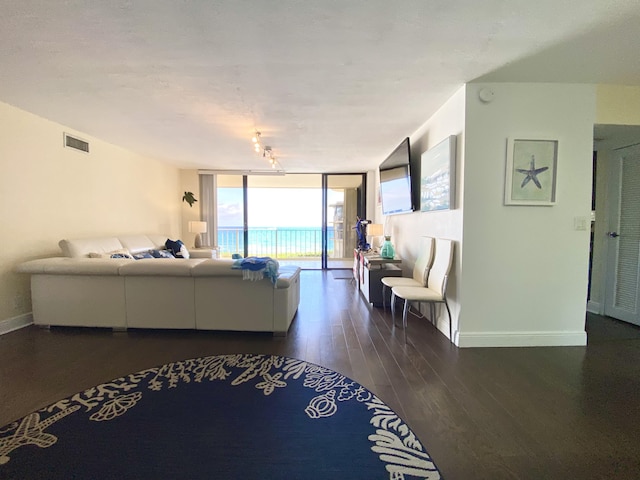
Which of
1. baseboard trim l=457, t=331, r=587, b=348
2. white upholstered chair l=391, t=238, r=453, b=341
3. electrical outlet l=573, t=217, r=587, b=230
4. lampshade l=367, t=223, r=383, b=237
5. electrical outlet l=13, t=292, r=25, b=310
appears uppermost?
electrical outlet l=573, t=217, r=587, b=230

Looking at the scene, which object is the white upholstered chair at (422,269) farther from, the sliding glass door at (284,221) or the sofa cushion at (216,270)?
the sliding glass door at (284,221)

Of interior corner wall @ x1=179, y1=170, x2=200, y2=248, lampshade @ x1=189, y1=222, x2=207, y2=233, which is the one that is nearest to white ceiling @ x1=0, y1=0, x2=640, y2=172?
lampshade @ x1=189, y1=222, x2=207, y2=233

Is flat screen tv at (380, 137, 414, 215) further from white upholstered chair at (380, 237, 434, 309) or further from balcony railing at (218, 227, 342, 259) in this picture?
balcony railing at (218, 227, 342, 259)

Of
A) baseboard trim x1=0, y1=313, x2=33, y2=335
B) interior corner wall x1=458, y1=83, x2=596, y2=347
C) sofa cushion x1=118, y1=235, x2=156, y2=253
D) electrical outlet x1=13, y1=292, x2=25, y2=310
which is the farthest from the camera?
sofa cushion x1=118, y1=235, x2=156, y2=253

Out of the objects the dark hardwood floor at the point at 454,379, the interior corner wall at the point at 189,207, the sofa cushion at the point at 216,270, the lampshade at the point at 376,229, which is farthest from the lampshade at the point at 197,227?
the sofa cushion at the point at 216,270

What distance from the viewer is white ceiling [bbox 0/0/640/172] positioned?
5.40ft

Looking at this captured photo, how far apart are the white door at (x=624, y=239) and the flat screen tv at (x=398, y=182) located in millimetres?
2329

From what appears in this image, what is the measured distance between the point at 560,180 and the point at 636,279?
5.66 ft

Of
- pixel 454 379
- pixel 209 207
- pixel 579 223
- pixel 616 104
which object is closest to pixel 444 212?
pixel 579 223

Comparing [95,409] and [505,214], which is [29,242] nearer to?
[95,409]

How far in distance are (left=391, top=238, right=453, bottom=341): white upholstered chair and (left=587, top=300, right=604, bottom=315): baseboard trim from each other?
92.0 inches

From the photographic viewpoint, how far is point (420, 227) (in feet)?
12.5

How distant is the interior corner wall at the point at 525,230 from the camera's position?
102 inches

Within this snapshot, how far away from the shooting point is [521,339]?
2.68 m
